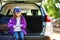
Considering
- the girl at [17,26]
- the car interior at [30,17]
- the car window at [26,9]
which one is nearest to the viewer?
the girl at [17,26]

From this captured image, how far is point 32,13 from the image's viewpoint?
883cm

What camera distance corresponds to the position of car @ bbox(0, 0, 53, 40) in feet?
23.7

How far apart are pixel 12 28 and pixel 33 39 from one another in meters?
0.65

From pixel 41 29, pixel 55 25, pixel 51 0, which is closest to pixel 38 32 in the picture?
pixel 41 29

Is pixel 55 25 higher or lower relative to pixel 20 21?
lower

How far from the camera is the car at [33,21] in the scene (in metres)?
7.21

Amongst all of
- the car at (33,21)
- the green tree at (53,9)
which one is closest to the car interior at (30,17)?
the car at (33,21)

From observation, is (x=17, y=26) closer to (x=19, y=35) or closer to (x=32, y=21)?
(x=19, y=35)

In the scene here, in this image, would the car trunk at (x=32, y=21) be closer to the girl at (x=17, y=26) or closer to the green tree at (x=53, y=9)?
the girl at (x=17, y=26)

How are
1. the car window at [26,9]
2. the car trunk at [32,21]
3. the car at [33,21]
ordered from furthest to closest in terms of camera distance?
the car window at [26,9] < the car trunk at [32,21] < the car at [33,21]

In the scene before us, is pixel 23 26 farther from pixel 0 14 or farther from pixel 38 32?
pixel 0 14

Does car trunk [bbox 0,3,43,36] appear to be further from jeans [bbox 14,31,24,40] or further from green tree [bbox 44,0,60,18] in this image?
green tree [bbox 44,0,60,18]

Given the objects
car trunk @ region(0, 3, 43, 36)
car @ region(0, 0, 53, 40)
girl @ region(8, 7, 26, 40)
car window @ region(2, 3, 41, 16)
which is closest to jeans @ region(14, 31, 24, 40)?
girl @ region(8, 7, 26, 40)

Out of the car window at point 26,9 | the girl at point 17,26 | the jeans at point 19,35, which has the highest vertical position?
the car window at point 26,9
